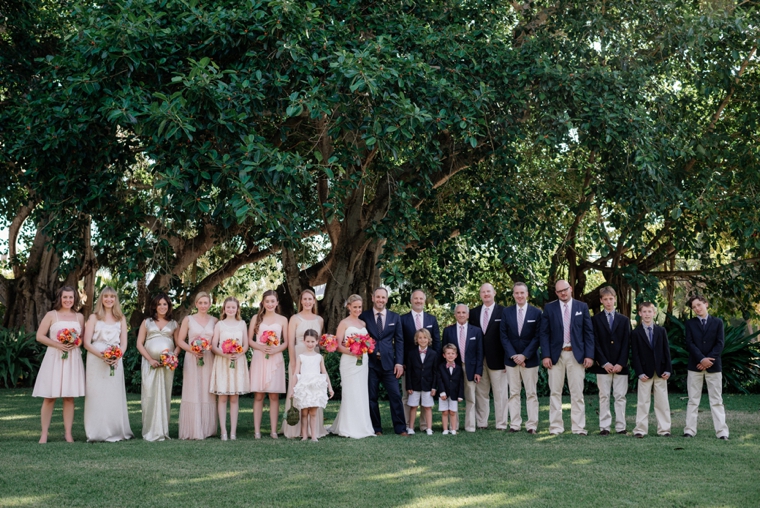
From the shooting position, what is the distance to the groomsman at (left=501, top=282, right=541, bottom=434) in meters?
9.61

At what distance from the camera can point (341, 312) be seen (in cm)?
1505

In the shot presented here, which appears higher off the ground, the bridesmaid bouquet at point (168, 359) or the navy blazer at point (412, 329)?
the navy blazer at point (412, 329)

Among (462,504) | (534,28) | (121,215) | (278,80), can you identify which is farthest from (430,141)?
(462,504)

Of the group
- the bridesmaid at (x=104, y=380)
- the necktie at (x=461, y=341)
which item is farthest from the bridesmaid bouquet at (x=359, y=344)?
the bridesmaid at (x=104, y=380)

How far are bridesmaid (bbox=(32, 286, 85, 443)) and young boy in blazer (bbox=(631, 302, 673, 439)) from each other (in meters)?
6.47

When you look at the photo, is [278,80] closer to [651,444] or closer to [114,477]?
[114,477]

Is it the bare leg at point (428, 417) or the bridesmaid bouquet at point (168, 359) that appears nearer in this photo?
the bridesmaid bouquet at point (168, 359)

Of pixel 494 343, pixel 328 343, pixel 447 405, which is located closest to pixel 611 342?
pixel 494 343

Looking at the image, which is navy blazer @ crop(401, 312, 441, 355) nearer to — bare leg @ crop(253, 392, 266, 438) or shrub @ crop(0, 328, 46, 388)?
bare leg @ crop(253, 392, 266, 438)

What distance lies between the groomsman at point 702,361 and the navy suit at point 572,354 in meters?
1.17

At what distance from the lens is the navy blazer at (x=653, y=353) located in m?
9.21

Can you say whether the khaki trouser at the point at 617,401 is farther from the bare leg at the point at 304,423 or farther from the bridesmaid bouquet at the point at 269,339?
the bridesmaid bouquet at the point at 269,339

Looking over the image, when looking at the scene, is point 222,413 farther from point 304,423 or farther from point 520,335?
point 520,335

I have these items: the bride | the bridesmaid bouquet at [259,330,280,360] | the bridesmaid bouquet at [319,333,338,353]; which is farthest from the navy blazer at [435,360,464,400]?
the bridesmaid bouquet at [259,330,280,360]
